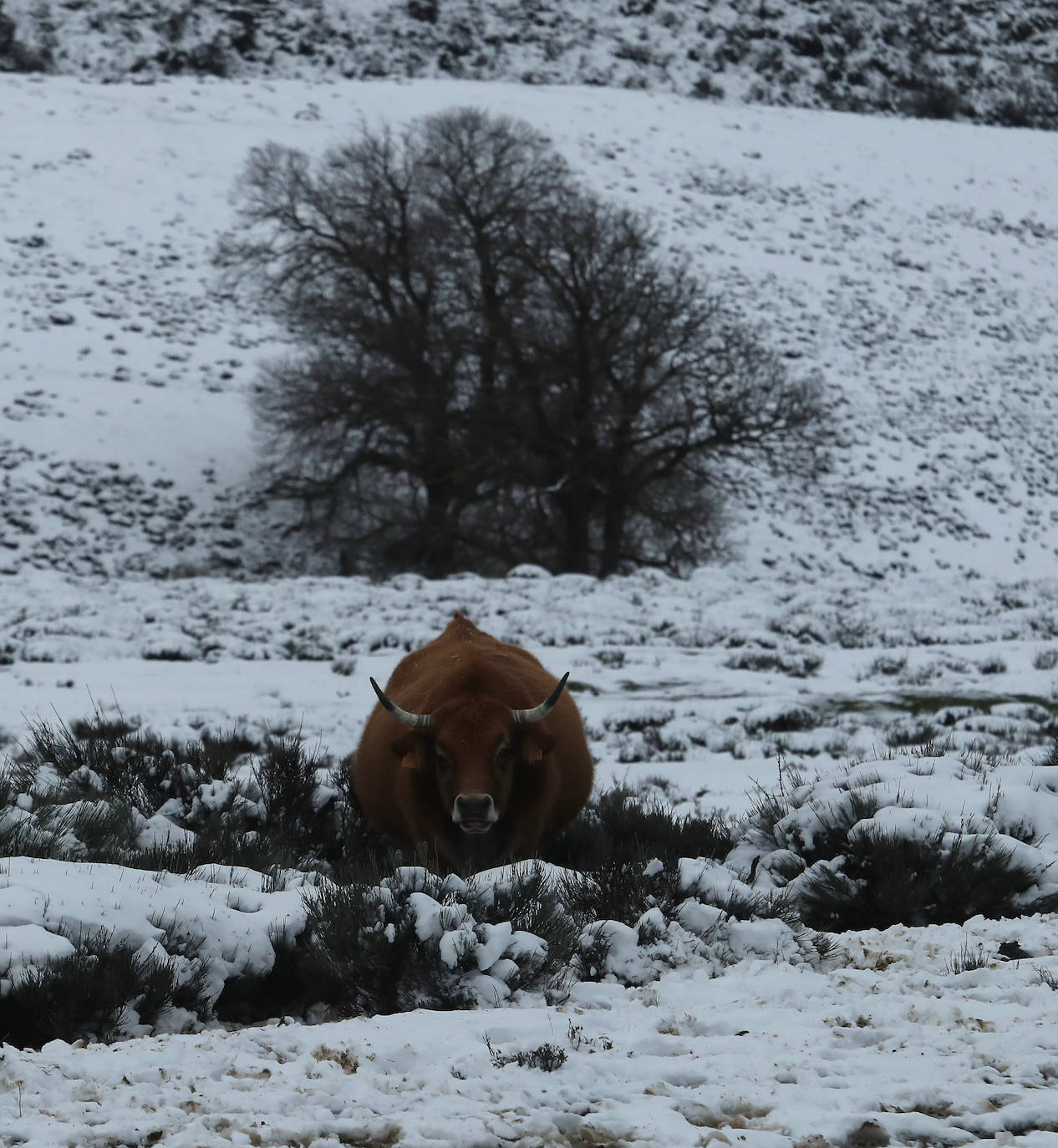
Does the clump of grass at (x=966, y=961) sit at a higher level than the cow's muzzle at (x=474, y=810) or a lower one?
higher

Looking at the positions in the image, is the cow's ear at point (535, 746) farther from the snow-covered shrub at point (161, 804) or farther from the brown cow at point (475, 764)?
the snow-covered shrub at point (161, 804)

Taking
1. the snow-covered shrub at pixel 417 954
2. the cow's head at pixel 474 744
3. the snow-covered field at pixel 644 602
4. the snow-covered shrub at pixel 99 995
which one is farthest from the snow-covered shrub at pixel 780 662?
the snow-covered shrub at pixel 99 995

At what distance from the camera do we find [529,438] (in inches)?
768

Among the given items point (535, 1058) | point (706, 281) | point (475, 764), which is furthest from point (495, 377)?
point (535, 1058)

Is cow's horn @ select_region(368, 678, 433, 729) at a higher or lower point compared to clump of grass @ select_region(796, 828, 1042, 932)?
higher

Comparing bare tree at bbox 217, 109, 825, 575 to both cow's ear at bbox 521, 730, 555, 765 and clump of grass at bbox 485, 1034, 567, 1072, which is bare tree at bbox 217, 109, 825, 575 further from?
clump of grass at bbox 485, 1034, 567, 1072

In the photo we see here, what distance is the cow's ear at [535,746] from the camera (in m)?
5.04

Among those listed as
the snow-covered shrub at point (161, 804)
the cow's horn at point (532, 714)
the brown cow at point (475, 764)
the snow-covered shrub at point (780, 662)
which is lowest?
the snow-covered shrub at point (780, 662)

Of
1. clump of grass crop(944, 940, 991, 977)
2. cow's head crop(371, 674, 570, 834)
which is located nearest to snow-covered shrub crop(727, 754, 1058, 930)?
clump of grass crop(944, 940, 991, 977)

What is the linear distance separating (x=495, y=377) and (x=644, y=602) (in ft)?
20.2

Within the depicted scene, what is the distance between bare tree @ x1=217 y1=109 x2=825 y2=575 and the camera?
63.8 ft

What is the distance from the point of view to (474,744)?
4.95m

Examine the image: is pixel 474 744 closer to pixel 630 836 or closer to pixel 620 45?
pixel 630 836

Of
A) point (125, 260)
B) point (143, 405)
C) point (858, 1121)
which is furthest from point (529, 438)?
point (858, 1121)
